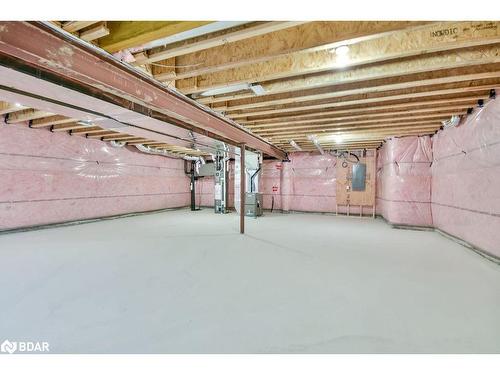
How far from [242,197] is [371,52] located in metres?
3.19

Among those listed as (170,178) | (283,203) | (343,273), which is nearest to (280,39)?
(343,273)

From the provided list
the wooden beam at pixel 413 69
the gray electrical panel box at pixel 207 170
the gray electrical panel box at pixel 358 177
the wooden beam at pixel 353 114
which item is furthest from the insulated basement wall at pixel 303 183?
the wooden beam at pixel 413 69

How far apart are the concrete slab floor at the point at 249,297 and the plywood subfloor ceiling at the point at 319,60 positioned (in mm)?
2010

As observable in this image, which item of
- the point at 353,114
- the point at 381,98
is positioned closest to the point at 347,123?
the point at 353,114

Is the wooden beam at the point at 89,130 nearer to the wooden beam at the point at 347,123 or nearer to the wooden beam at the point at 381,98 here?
the wooden beam at the point at 381,98

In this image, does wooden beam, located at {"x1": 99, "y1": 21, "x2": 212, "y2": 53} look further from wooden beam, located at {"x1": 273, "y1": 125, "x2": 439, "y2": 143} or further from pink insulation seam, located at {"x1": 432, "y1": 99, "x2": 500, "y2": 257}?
wooden beam, located at {"x1": 273, "y1": 125, "x2": 439, "y2": 143}

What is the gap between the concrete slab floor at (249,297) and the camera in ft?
4.63

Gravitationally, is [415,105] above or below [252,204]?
above

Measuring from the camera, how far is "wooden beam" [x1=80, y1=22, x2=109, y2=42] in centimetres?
163

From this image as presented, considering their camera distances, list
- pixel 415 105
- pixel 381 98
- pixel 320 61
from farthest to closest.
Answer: pixel 415 105, pixel 381 98, pixel 320 61

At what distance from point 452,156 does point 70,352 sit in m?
5.32

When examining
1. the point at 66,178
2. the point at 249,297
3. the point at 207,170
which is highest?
the point at 207,170

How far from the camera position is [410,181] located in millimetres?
5066

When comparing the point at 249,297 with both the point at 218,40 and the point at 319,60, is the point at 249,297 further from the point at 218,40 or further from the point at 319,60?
the point at 319,60
